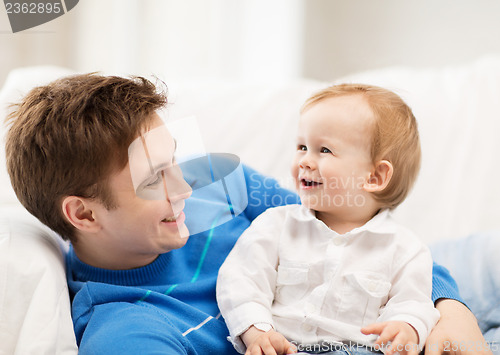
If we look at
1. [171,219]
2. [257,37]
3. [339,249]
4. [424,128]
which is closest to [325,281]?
[339,249]

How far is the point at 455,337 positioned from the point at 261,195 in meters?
0.46

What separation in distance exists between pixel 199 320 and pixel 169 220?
17 cm

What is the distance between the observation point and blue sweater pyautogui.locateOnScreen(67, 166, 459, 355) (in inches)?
31.5

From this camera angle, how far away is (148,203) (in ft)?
2.94

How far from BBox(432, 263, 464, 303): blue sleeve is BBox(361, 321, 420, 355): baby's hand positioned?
5.4 inches

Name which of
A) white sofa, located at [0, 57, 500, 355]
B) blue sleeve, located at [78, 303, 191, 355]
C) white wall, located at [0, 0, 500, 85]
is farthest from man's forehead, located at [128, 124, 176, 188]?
white wall, located at [0, 0, 500, 85]

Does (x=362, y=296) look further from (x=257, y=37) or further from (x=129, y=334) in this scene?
(x=257, y=37)

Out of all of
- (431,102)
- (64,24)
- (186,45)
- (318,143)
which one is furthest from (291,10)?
(318,143)

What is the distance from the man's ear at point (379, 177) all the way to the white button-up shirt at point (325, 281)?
0.18 feet

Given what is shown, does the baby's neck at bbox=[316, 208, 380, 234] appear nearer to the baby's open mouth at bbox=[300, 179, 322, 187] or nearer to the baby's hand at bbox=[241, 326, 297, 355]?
the baby's open mouth at bbox=[300, 179, 322, 187]

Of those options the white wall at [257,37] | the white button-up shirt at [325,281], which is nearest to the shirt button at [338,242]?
the white button-up shirt at [325,281]

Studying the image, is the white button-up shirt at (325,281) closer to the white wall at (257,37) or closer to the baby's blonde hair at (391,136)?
the baby's blonde hair at (391,136)

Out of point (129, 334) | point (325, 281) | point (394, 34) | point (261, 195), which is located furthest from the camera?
point (394, 34)

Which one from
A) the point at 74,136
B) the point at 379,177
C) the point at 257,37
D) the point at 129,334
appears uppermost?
the point at 74,136
